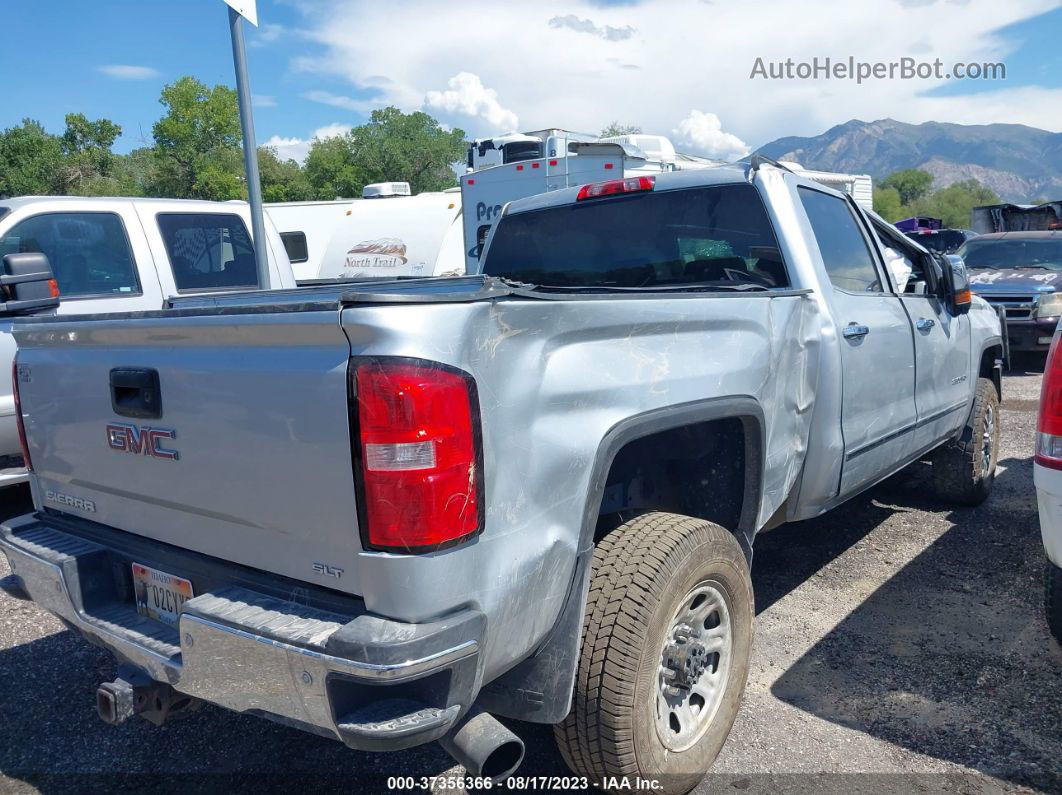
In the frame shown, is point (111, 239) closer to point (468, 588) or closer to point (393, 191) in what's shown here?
point (468, 588)

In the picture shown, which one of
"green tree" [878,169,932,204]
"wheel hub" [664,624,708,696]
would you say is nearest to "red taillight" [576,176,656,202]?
"wheel hub" [664,624,708,696]

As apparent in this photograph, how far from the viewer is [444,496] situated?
1903 mm

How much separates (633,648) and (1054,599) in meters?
1.88

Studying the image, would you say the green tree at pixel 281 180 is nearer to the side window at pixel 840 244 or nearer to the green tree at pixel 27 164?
the green tree at pixel 27 164

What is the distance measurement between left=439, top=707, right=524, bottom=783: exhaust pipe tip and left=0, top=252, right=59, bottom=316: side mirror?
13.7ft

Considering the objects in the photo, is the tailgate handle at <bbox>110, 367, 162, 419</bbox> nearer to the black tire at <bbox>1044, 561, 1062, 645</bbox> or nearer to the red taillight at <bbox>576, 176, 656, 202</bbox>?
the red taillight at <bbox>576, 176, 656, 202</bbox>

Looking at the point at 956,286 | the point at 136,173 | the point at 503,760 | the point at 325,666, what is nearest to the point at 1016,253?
the point at 956,286

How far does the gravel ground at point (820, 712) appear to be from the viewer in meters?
2.82

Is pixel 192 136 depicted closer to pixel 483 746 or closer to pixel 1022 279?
pixel 1022 279

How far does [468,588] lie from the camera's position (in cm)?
196

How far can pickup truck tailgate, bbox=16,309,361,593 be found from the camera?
1.96m

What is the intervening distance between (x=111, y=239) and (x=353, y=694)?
495cm

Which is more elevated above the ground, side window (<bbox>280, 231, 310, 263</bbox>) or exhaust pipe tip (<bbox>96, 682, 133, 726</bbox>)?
Answer: side window (<bbox>280, 231, 310, 263</bbox>)

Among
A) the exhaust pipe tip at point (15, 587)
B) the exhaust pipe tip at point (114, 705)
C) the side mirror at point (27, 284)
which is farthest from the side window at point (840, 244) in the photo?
the side mirror at point (27, 284)
